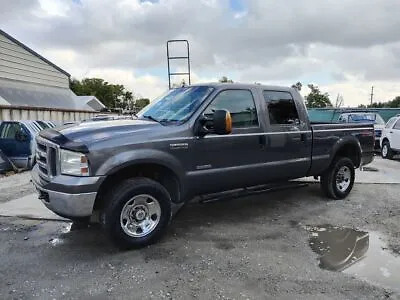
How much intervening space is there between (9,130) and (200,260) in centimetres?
957

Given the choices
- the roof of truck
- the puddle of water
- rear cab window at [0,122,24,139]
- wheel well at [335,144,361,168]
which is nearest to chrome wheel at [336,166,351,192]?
wheel well at [335,144,361,168]

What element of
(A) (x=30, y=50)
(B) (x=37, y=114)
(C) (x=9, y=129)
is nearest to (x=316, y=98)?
(A) (x=30, y=50)

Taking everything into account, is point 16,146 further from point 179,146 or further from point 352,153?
point 352,153

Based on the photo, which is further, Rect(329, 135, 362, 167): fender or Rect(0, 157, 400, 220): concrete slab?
Rect(329, 135, 362, 167): fender

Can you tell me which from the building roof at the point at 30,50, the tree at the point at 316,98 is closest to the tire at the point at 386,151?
the building roof at the point at 30,50

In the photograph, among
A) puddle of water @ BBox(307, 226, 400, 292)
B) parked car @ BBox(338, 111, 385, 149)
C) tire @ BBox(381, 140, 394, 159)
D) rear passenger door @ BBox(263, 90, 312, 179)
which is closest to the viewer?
puddle of water @ BBox(307, 226, 400, 292)

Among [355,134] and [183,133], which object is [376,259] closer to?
[183,133]

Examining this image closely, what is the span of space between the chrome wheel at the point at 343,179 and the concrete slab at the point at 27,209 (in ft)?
16.1

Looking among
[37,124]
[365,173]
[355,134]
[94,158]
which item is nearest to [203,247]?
[94,158]

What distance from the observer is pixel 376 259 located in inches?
185

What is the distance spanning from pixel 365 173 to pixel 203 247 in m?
7.04

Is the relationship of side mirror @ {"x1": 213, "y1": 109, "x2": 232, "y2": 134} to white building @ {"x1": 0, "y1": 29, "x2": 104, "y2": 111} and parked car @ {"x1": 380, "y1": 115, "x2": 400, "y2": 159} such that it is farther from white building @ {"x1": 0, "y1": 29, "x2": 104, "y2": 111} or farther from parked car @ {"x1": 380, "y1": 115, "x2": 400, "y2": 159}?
white building @ {"x1": 0, "y1": 29, "x2": 104, "y2": 111}

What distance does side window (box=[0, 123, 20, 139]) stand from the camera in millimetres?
11968

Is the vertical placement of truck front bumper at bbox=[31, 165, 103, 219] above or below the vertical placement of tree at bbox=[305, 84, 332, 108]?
below
